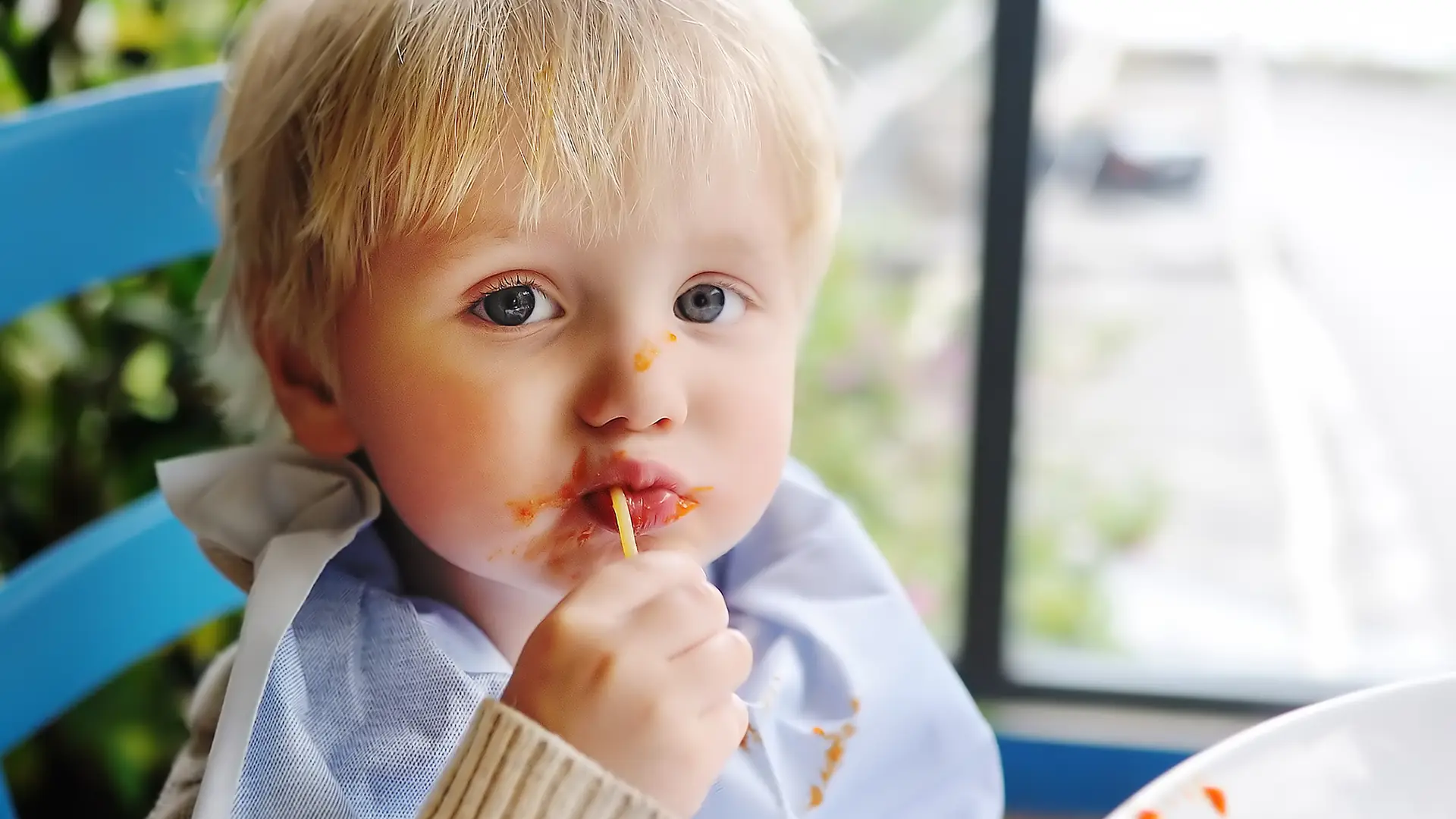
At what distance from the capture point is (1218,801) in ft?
1.46

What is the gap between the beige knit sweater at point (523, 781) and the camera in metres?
0.49

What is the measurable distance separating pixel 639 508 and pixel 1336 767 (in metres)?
0.30

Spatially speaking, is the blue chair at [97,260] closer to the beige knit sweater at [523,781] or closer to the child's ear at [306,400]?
the child's ear at [306,400]

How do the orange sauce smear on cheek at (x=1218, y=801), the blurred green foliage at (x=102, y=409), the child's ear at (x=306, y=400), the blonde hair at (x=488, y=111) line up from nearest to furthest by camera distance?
the orange sauce smear on cheek at (x=1218, y=801)
the blonde hair at (x=488, y=111)
the child's ear at (x=306, y=400)
the blurred green foliage at (x=102, y=409)

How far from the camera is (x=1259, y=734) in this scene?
46 centimetres

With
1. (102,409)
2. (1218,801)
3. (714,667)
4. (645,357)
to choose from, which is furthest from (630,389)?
(102,409)

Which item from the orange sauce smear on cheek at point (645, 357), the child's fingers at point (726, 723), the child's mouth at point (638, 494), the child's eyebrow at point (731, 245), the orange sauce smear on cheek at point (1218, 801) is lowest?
the child's fingers at point (726, 723)

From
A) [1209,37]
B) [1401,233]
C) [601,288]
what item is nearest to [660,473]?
[601,288]

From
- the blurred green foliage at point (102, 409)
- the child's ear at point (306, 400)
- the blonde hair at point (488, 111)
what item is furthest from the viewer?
the blurred green foliage at point (102, 409)

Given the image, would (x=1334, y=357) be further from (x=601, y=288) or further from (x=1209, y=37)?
(x=601, y=288)

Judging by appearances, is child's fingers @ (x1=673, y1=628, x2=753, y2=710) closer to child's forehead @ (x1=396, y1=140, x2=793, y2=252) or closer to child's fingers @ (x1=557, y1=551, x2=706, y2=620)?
child's fingers @ (x1=557, y1=551, x2=706, y2=620)

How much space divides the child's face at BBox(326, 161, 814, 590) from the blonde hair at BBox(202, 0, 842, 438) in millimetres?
16

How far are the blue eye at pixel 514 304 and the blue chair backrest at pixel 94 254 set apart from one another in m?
0.29

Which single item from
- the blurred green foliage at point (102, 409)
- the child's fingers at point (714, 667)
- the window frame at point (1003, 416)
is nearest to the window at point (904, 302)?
the window frame at point (1003, 416)
